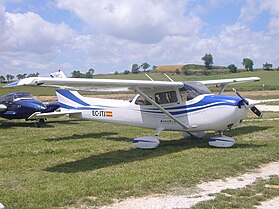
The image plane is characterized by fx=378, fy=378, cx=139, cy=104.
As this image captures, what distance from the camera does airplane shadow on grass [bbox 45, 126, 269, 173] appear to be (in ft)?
28.7

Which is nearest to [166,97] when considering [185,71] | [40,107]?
[40,107]

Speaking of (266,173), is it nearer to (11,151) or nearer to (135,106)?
(135,106)

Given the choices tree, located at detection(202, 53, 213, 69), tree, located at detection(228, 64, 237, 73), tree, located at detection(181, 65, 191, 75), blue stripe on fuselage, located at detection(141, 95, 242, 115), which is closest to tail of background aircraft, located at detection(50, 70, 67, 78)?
blue stripe on fuselage, located at detection(141, 95, 242, 115)

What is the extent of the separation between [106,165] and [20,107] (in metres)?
10.9

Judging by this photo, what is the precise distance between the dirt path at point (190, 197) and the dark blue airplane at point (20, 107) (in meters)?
12.9

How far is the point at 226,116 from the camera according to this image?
35.1 ft

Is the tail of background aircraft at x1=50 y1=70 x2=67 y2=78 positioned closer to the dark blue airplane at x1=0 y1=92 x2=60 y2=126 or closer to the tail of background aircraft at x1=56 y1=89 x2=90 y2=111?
the tail of background aircraft at x1=56 y1=89 x2=90 y2=111

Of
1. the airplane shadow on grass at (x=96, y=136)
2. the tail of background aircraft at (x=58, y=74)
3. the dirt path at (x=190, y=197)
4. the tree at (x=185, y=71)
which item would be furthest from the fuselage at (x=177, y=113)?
the tree at (x=185, y=71)

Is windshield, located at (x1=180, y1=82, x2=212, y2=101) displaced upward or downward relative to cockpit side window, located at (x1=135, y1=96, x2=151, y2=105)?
upward

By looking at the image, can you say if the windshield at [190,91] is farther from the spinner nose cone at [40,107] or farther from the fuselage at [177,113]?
the spinner nose cone at [40,107]

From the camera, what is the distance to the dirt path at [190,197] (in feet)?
19.0

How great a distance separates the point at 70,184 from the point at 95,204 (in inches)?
49.8

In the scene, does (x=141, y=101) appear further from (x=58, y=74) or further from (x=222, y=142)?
(x=58, y=74)

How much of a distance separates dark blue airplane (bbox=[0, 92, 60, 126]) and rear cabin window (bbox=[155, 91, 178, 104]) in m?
8.43
